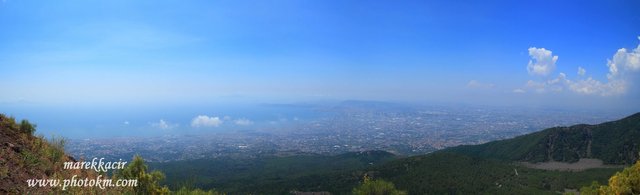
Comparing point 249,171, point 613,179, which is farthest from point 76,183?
point 249,171

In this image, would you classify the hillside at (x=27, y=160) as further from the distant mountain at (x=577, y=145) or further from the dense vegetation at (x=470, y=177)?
the distant mountain at (x=577, y=145)

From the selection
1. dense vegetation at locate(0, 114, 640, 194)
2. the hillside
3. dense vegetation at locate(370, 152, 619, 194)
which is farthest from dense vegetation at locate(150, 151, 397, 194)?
the hillside

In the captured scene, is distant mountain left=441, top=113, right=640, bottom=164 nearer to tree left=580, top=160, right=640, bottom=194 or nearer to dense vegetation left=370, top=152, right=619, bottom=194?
dense vegetation left=370, top=152, right=619, bottom=194

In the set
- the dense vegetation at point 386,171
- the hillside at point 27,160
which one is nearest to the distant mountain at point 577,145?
the dense vegetation at point 386,171

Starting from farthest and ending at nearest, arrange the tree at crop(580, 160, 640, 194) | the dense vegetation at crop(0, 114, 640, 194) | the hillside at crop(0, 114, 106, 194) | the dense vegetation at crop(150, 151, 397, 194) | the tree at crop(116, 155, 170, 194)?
the dense vegetation at crop(150, 151, 397, 194) → the tree at crop(580, 160, 640, 194) → the tree at crop(116, 155, 170, 194) → the dense vegetation at crop(0, 114, 640, 194) → the hillside at crop(0, 114, 106, 194)

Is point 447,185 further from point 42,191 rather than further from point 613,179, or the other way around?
point 42,191

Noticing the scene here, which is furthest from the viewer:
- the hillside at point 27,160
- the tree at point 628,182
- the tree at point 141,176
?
the tree at point 628,182

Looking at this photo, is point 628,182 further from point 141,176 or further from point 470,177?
point 470,177

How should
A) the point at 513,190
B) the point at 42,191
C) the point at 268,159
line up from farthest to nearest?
the point at 268,159, the point at 513,190, the point at 42,191

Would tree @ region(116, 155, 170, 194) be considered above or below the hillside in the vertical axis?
below
